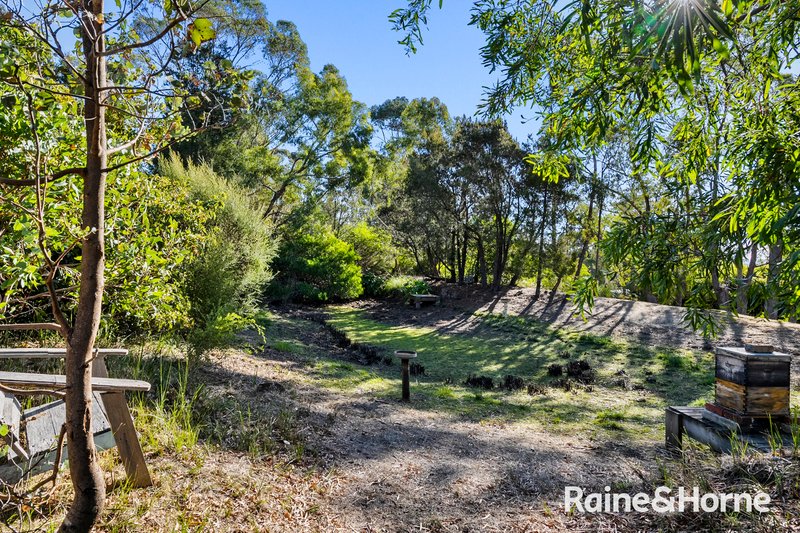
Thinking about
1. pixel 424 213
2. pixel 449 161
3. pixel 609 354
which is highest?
pixel 449 161

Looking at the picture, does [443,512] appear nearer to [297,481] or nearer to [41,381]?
[297,481]

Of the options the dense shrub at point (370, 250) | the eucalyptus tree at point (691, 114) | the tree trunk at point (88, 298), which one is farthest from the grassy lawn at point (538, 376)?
the dense shrub at point (370, 250)

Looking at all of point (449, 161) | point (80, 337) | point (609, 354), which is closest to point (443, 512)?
Result: point (80, 337)

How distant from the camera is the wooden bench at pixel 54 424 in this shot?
204cm

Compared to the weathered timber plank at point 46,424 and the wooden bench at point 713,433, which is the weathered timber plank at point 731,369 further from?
the weathered timber plank at point 46,424

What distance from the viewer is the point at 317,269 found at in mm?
16922

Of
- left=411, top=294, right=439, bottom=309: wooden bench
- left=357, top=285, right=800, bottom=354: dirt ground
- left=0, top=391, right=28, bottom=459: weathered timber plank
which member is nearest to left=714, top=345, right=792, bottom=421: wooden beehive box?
left=357, top=285, right=800, bottom=354: dirt ground

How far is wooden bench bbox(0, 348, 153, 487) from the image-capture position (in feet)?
6.71

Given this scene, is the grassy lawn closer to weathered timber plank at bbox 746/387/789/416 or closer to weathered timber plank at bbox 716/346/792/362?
weathered timber plank at bbox 746/387/789/416

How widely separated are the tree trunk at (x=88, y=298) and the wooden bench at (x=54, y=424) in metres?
0.30

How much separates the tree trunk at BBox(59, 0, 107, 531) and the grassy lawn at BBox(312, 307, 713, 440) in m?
4.25

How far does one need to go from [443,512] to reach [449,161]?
1412cm

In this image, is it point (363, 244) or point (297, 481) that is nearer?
point (297, 481)

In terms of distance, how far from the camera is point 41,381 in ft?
6.87
